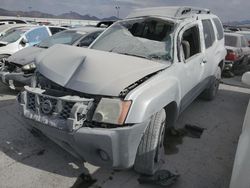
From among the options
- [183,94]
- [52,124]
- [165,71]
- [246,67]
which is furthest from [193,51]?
[246,67]

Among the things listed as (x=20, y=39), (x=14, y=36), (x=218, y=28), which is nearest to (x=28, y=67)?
(x=20, y=39)

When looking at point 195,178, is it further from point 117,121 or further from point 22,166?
point 22,166

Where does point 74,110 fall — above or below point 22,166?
above

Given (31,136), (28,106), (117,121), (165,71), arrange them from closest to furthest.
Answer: (117,121), (28,106), (165,71), (31,136)

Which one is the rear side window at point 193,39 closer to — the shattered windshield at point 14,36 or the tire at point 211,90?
the tire at point 211,90

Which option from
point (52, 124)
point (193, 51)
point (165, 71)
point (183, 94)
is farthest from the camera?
point (193, 51)

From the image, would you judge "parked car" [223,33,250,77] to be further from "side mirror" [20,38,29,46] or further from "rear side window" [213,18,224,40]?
"side mirror" [20,38,29,46]

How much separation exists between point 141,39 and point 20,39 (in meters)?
5.68

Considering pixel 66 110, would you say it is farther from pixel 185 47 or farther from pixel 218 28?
pixel 218 28

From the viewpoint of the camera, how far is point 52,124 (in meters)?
2.94

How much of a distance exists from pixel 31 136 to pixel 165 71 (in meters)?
2.31

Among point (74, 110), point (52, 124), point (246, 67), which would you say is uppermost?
point (74, 110)

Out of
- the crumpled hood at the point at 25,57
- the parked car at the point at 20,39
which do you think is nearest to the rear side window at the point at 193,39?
the crumpled hood at the point at 25,57

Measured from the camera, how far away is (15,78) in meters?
5.90
